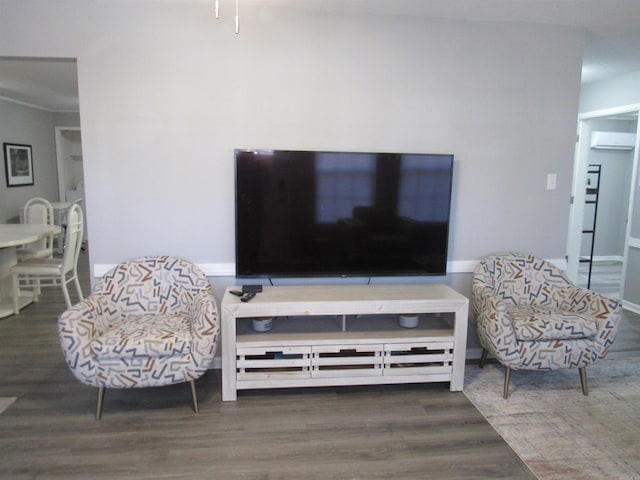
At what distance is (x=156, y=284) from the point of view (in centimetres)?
296

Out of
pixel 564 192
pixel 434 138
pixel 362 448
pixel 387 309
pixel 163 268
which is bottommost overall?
pixel 362 448

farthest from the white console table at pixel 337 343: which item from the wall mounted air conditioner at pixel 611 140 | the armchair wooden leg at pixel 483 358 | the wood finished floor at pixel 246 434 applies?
the wall mounted air conditioner at pixel 611 140

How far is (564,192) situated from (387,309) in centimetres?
174

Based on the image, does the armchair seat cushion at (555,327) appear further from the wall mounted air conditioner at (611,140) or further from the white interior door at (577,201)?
the wall mounted air conditioner at (611,140)

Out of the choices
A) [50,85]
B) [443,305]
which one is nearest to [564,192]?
[443,305]

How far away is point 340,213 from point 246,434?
146 cm

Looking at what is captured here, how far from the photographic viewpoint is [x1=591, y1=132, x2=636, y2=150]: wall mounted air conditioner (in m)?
6.59

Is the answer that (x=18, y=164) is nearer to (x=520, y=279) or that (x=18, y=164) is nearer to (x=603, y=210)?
(x=520, y=279)

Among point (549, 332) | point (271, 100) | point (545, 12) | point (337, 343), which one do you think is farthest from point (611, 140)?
point (337, 343)

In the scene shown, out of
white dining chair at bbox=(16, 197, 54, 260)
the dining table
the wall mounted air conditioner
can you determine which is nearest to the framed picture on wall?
white dining chair at bbox=(16, 197, 54, 260)

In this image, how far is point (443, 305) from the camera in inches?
113

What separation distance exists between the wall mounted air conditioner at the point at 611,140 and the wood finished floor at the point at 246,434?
544cm

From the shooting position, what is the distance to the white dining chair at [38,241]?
482 centimetres

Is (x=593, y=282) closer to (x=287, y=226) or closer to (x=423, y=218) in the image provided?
(x=423, y=218)
